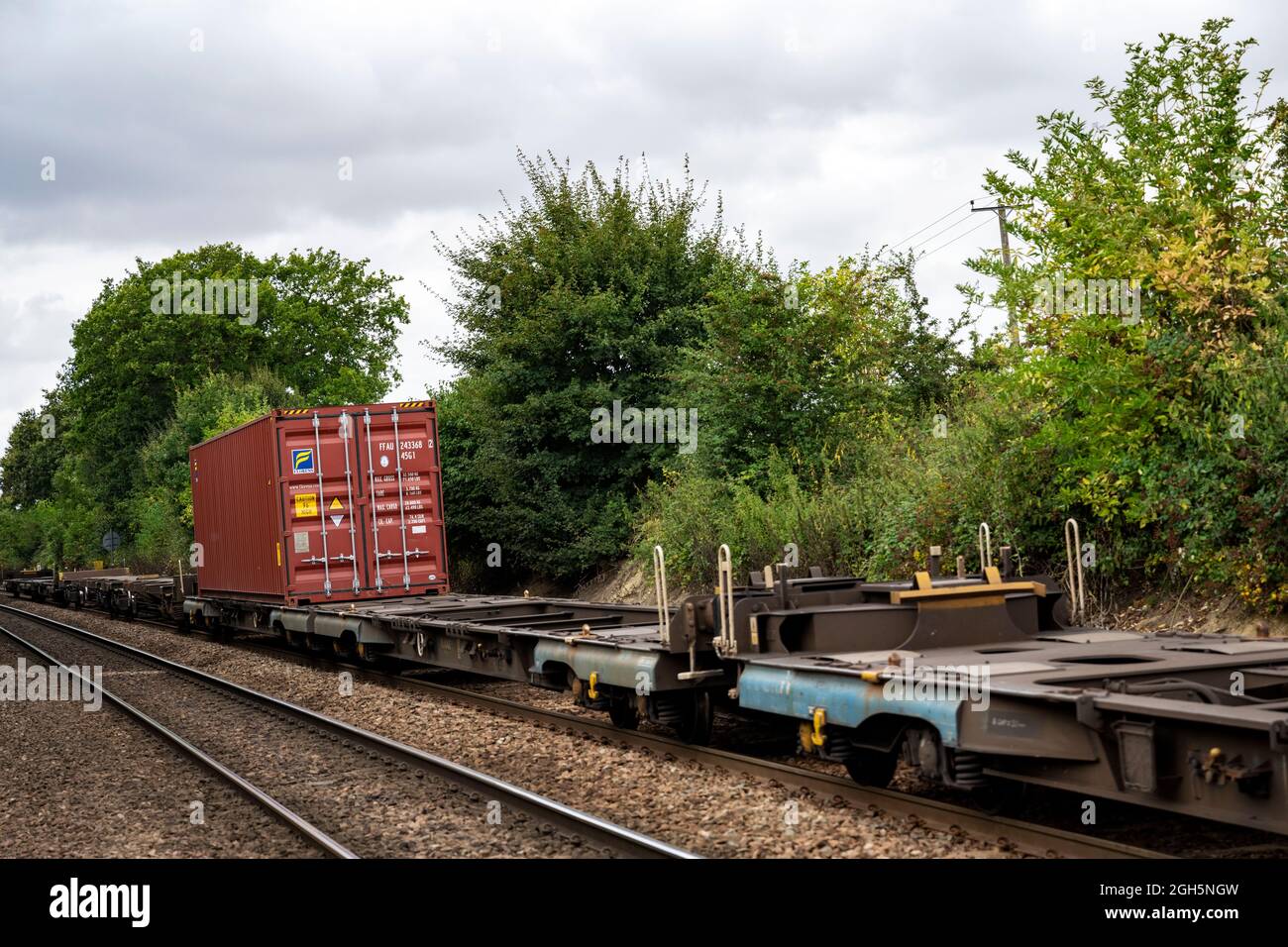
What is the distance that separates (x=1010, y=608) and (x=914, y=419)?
10617 millimetres

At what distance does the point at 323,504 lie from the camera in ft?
56.3

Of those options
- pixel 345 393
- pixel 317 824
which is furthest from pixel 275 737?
pixel 345 393

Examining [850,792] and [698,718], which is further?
[698,718]

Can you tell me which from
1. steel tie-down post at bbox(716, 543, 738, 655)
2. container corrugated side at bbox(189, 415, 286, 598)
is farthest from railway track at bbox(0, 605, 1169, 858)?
container corrugated side at bbox(189, 415, 286, 598)

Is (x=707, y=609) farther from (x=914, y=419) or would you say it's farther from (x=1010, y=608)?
(x=914, y=419)

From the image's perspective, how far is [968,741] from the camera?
5.82 meters

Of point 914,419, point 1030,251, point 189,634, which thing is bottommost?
point 189,634

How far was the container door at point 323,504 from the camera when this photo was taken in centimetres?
1708

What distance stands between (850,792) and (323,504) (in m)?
11.5

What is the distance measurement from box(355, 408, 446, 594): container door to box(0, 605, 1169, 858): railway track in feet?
17.0

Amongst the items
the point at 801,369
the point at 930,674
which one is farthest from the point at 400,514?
the point at 930,674

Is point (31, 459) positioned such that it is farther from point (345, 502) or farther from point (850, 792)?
point (850, 792)

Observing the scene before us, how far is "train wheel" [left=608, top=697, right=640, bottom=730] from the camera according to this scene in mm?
10008
